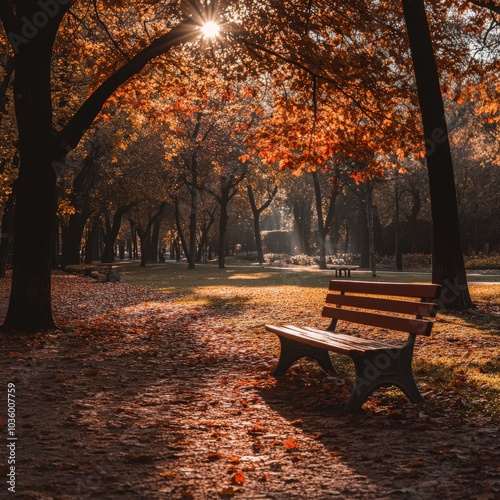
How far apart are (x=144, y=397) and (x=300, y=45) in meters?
8.11

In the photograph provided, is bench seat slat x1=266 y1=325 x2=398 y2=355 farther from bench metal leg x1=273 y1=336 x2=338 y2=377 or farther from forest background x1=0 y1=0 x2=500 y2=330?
forest background x1=0 y1=0 x2=500 y2=330

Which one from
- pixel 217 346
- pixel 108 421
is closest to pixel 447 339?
pixel 217 346

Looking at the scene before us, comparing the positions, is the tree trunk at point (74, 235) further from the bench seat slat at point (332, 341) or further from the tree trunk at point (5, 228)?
the bench seat slat at point (332, 341)

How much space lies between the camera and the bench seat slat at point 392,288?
20.2ft

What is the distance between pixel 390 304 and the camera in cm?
662

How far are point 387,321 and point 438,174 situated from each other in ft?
22.9

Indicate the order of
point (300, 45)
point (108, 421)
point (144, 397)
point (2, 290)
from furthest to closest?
point (2, 290) < point (300, 45) < point (144, 397) < point (108, 421)

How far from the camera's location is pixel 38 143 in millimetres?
10977

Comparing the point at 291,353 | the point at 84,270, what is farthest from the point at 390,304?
the point at 84,270

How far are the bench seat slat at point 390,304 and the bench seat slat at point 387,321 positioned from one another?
0.08m

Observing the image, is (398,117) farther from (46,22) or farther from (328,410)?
(328,410)

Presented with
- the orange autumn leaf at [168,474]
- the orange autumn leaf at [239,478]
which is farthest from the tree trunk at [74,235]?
the orange autumn leaf at [239,478]

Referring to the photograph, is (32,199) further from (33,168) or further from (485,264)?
(485,264)

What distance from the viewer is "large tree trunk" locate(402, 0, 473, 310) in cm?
1266
